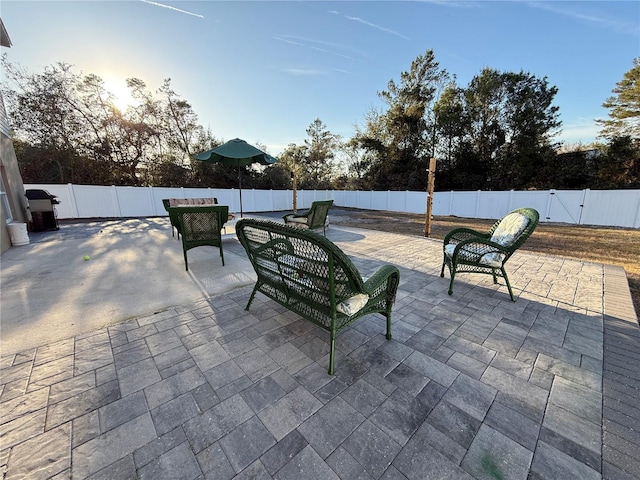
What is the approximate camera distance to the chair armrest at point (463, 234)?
3.29m

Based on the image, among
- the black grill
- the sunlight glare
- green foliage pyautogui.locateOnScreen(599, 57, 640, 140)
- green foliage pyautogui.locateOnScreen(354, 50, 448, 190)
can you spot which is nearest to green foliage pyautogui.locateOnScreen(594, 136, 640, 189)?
green foliage pyautogui.locateOnScreen(599, 57, 640, 140)

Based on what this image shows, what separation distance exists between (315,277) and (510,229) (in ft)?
9.06

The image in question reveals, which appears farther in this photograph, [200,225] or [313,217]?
[313,217]

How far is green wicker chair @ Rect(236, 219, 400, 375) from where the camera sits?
158 cm

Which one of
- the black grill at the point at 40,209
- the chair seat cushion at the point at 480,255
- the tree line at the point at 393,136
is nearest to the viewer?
the chair seat cushion at the point at 480,255

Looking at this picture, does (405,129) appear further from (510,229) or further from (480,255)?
(480,255)

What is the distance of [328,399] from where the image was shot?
1.48 m

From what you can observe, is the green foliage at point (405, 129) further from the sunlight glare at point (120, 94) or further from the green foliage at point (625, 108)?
the sunlight glare at point (120, 94)

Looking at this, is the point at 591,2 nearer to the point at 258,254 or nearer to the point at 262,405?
the point at 258,254

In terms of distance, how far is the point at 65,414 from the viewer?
4.47ft

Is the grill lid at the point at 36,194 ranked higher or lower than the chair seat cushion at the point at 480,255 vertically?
higher

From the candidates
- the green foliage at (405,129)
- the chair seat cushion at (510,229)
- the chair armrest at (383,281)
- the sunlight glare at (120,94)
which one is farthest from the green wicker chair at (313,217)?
the green foliage at (405,129)

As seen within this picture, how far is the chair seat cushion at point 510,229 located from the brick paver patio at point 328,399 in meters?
0.87

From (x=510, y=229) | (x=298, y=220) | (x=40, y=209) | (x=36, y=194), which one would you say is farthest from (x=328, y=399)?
(x=36, y=194)
